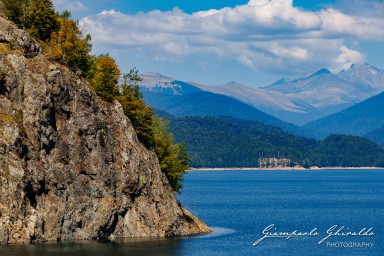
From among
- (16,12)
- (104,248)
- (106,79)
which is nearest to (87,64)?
(106,79)

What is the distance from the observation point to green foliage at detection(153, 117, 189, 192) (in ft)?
422

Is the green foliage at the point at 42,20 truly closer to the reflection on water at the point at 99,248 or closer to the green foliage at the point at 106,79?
the green foliage at the point at 106,79

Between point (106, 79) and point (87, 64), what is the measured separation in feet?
23.5

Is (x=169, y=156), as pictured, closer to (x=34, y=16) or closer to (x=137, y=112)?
(x=137, y=112)

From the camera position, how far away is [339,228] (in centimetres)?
14512

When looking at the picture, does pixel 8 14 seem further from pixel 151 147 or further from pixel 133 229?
pixel 133 229

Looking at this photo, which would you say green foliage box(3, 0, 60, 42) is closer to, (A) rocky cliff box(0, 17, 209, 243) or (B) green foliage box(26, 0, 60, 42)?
(B) green foliage box(26, 0, 60, 42)

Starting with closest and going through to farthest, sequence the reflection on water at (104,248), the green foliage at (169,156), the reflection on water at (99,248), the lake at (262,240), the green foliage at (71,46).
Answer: the reflection on water at (99,248) < the reflection on water at (104,248) < the lake at (262,240) < the green foliage at (71,46) < the green foliage at (169,156)

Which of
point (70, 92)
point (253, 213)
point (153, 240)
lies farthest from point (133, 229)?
point (253, 213)

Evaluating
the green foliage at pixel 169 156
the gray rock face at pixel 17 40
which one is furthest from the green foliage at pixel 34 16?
the green foliage at pixel 169 156

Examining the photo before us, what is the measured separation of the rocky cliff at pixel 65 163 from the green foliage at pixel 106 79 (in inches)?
113

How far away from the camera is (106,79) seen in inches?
4737

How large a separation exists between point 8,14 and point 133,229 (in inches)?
1564

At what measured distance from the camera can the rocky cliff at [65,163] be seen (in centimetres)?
9862
